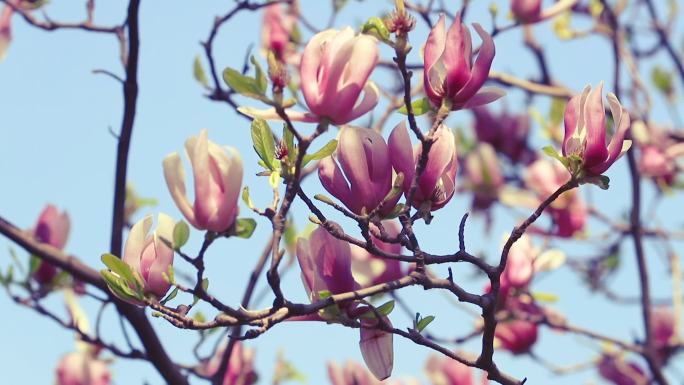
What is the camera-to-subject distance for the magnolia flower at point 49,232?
7.57ft

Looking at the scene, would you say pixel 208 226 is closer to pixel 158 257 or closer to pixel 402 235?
pixel 158 257

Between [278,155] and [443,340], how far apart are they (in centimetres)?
122

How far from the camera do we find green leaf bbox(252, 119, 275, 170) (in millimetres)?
1236

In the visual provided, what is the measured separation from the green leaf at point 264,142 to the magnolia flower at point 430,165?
A: 182 mm

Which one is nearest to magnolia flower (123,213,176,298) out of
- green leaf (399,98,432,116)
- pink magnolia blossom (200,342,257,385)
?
green leaf (399,98,432,116)

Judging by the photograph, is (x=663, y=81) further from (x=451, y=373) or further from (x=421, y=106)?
(x=421, y=106)

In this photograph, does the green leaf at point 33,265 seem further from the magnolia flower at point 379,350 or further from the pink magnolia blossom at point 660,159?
the pink magnolia blossom at point 660,159

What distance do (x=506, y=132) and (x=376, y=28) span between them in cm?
281

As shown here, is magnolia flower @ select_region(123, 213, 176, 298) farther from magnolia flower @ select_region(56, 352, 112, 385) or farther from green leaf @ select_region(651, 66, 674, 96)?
green leaf @ select_region(651, 66, 674, 96)

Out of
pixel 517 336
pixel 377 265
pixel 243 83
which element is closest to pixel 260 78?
pixel 243 83

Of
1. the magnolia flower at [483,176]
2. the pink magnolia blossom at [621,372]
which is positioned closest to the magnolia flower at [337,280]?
the pink magnolia blossom at [621,372]

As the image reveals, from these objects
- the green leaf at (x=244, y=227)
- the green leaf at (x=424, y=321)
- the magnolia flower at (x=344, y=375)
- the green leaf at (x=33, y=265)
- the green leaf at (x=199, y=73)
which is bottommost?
the green leaf at (x=424, y=321)

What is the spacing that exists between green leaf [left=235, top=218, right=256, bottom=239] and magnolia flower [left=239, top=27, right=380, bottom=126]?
15 cm

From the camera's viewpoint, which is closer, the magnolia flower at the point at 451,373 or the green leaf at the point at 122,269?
the green leaf at the point at 122,269
